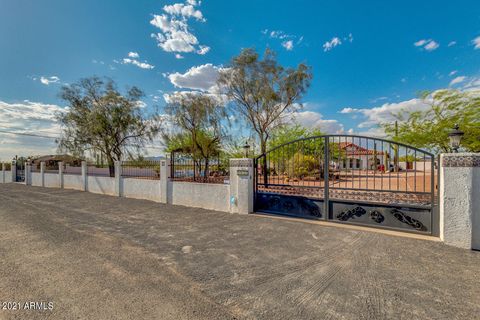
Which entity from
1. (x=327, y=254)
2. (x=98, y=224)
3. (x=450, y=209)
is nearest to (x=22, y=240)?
(x=98, y=224)

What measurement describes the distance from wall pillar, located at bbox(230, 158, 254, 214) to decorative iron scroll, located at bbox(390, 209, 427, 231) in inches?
153

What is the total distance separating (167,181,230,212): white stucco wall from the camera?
752 cm

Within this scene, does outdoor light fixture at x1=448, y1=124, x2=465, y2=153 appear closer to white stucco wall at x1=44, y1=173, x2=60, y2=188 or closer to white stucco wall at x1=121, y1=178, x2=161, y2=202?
white stucco wall at x1=121, y1=178, x2=161, y2=202

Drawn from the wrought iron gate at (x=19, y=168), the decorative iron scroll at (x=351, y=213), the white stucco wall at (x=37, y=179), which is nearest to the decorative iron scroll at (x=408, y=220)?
the decorative iron scroll at (x=351, y=213)

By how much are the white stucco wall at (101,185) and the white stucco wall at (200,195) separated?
475 cm

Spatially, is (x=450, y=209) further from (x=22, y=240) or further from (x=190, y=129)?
(x=190, y=129)

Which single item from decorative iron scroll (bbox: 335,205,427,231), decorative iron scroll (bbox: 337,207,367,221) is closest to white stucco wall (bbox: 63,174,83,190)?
decorative iron scroll (bbox: 337,207,367,221)

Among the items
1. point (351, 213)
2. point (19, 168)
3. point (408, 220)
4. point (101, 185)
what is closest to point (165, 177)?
point (101, 185)

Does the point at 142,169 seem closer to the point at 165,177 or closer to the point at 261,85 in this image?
the point at 165,177

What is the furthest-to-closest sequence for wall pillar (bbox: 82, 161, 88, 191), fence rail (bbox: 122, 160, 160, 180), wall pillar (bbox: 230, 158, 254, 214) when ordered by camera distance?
wall pillar (bbox: 82, 161, 88, 191)
fence rail (bbox: 122, 160, 160, 180)
wall pillar (bbox: 230, 158, 254, 214)

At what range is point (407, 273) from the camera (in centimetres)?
317

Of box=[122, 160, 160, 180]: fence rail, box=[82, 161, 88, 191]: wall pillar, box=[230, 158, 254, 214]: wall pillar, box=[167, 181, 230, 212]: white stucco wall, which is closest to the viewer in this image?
box=[230, 158, 254, 214]: wall pillar

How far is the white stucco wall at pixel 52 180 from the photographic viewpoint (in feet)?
50.7

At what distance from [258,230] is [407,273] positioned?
9.84ft
